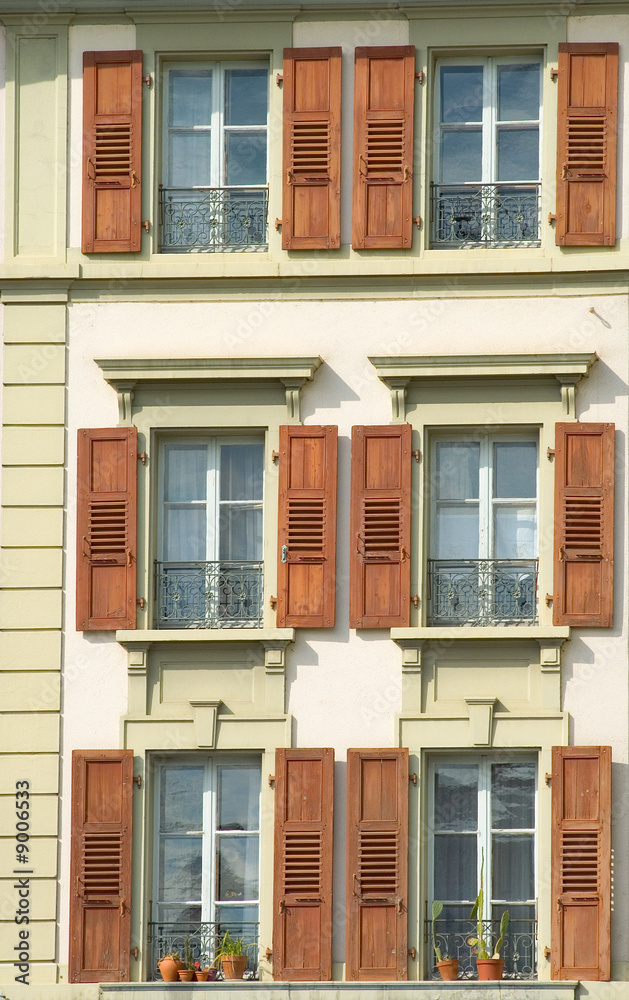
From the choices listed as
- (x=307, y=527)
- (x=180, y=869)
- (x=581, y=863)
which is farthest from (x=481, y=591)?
(x=180, y=869)

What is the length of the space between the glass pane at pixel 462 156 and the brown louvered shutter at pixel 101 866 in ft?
20.3

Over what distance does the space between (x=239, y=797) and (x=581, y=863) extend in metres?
3.14

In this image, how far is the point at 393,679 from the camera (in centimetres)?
1789

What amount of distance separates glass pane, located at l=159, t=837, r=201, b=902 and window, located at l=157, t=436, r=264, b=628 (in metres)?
1.98

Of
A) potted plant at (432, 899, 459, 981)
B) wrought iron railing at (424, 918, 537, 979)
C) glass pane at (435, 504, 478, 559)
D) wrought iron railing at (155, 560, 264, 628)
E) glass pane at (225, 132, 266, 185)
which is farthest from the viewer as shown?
glass pane at (225, 132, 266, 185)

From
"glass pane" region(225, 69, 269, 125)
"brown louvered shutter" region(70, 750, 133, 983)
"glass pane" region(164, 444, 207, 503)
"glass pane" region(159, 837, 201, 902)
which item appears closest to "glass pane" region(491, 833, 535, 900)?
"glass pane" region(159, 837, 201, 902)

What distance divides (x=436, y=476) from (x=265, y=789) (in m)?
3.28

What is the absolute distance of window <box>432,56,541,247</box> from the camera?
18.6m

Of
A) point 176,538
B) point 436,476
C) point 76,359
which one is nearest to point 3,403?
point 76,359

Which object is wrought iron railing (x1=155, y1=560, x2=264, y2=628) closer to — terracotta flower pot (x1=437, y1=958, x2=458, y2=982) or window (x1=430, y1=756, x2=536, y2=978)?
window (x1=430, y1=756, x2=536, y2=978)

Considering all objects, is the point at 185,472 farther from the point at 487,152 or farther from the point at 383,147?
the point at 487,152

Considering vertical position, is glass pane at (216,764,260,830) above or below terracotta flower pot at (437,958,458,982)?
above

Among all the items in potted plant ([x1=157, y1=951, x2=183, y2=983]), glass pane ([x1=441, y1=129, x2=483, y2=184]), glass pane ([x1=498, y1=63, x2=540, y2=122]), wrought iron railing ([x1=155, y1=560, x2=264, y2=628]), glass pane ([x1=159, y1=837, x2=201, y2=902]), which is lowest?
potted plant ([x1=157, y1=951, x2=183, y2=983])

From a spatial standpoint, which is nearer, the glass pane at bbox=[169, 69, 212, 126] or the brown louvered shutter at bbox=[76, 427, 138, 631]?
the brown louvered shutter at bbox=[76, 427, 138, 631]
